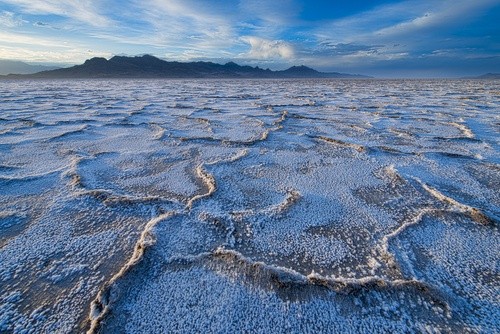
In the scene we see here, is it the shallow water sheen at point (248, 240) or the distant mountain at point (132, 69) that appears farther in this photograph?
the distant mountain at point (132, 69)

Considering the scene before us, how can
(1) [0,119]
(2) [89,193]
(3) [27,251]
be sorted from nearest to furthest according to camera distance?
(3) [27,251]
(2) [89,193]
(1) [0,119]

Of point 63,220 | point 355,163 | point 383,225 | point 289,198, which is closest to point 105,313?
point 63,220

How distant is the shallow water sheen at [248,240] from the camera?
934 millimetres

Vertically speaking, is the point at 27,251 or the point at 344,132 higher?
the point at 27,251

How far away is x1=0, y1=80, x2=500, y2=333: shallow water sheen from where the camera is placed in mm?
934

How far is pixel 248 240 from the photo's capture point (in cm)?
131

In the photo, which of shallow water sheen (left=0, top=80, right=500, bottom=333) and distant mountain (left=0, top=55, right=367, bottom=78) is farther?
distant mountain (left=0, top=55, right=367, bottom=78)

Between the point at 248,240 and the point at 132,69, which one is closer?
the point at 248,240

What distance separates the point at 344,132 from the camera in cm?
355

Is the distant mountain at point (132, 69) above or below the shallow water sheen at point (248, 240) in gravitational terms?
below

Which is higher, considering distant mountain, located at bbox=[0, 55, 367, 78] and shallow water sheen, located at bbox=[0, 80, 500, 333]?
shallow water sheen, located at bbox=[0, 80, 500, 333]

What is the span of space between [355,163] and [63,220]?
2.07 metres

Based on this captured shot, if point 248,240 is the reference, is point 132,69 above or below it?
below

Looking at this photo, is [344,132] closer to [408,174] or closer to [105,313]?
[408,174]
